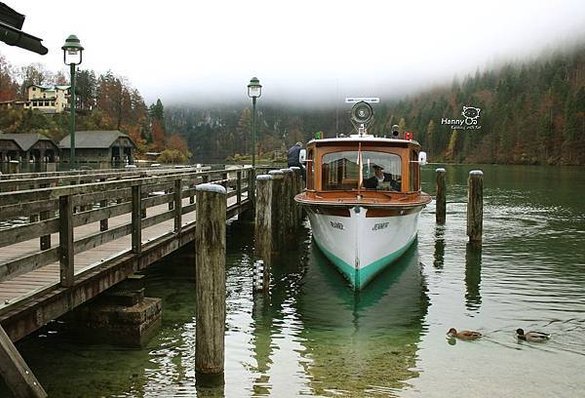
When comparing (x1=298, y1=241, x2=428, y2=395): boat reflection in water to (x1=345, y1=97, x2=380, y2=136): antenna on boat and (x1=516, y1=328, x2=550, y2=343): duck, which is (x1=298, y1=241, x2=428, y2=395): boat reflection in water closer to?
(x1=516, y1=328, x2=550, y2=343): duck

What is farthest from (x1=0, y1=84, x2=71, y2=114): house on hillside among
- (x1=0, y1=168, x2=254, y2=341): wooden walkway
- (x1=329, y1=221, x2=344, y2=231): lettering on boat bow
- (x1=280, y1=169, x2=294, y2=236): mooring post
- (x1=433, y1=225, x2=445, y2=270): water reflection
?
(x1=0, y1=168, x2=254, y2=341): wooden walkway

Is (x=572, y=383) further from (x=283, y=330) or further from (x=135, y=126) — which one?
(x=135, y=126)

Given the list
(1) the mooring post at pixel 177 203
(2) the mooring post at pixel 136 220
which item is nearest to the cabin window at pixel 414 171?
(1) the mooring post at pixel 177 203

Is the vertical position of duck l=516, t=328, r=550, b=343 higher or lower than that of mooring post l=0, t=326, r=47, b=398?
lower

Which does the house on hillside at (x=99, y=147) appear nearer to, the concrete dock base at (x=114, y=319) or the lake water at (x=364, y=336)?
the lake water at (x=364, y=336)

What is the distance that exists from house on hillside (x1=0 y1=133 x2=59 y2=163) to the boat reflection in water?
64.4 m

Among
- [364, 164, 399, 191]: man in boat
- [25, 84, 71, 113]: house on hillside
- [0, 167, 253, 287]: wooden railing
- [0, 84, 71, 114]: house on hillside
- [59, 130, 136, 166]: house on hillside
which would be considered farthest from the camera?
[25, 84, 71, 113]: house on hillside

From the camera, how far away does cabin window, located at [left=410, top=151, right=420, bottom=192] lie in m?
17.0

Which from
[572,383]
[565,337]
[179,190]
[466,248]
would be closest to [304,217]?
[466,248]

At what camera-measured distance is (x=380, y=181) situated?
1628 centimetres

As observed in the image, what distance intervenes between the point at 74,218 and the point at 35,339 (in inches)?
101

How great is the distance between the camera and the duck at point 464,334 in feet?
34.5

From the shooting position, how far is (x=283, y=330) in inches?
437

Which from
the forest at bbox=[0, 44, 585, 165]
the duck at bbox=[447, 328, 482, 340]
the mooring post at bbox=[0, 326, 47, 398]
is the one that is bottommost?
the duck at bbox=[447, 328, 482, 340]
